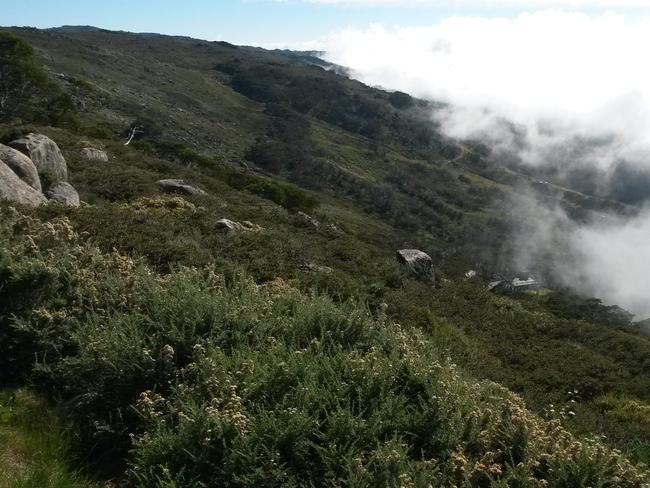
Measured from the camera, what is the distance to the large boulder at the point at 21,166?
53.7 ft

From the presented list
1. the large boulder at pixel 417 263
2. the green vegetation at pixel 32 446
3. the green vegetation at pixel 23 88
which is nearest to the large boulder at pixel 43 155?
the large boulder at pixel 417 263

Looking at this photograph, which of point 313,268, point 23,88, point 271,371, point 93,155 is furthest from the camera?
point 23,88

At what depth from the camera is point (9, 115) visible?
4444 cm

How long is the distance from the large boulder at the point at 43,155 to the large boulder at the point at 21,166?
1.55 m

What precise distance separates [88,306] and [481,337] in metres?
11.4

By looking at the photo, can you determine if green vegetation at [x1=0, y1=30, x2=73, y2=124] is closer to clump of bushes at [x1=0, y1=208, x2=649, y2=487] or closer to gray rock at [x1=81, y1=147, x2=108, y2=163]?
gray rock at [x1=81, y1=147, x2=108, y2=163]

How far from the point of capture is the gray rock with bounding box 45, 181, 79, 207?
17.0 metres

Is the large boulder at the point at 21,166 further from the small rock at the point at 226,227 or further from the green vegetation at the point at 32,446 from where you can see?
the green vegetation at the point at 32,446

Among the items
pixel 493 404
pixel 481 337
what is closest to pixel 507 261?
pixel 481 337

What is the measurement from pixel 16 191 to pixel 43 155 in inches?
261

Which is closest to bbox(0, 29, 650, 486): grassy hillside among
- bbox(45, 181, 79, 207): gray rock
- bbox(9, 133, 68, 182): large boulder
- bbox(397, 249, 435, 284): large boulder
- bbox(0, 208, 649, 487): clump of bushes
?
bbox(0, 208, 649, 487): clump of bushes

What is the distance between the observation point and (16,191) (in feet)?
45.5

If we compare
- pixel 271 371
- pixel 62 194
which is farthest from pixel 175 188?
pixel 271 371

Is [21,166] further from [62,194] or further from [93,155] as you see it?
[93,155]
